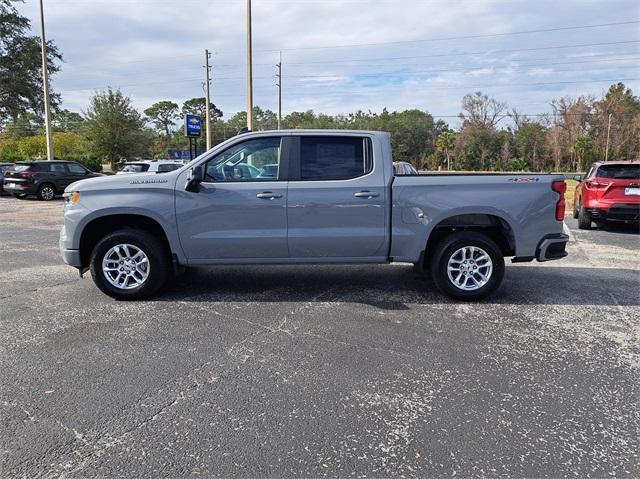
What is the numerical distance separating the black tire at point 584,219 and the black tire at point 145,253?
9.38m

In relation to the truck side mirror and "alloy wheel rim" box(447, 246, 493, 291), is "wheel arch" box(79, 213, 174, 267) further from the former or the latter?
"alloy wheel rim" box(447, 246, 493, 291)

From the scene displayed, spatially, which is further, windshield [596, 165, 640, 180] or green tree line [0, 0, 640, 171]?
green tree line [0, 0, 640, 171]

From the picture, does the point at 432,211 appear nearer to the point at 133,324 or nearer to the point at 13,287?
the point at 133,324

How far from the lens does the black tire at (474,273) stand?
5.57m

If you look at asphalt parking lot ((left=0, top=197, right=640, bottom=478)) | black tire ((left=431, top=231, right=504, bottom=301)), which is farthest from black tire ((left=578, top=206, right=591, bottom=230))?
black tire ((left=431, top=231, right=504, bottom=301))

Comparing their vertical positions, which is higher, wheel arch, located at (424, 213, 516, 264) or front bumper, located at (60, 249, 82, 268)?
wheel arch, located at (424, 213, 516, 264)

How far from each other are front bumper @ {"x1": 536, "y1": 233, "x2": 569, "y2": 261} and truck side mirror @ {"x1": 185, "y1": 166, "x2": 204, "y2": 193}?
3.83m

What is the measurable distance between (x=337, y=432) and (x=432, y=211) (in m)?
3.12

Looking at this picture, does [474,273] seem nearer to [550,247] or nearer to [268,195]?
[550,247]

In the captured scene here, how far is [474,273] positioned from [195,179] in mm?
3262

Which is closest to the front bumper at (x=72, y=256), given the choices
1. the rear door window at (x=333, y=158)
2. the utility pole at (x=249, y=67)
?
the rear door window at (x=333, y=158)

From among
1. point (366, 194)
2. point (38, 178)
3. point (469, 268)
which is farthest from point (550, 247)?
point (38, 178)

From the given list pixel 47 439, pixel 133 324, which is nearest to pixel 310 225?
pixel 133 324

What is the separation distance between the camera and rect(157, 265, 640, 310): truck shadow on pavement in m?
5.73
